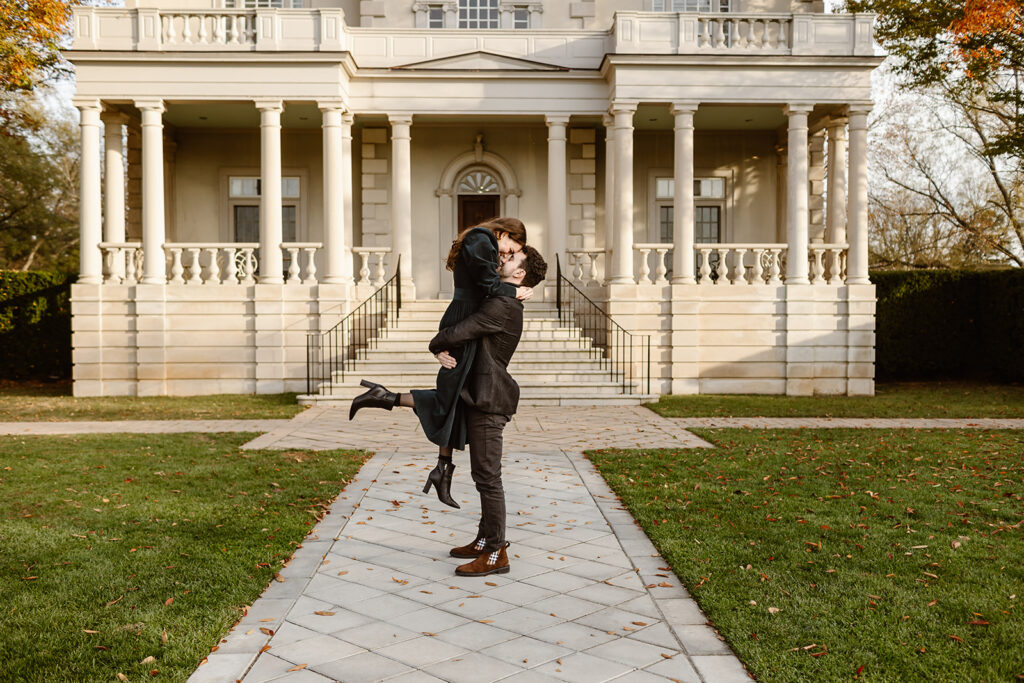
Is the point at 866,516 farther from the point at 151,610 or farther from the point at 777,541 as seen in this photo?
the point at 151,610

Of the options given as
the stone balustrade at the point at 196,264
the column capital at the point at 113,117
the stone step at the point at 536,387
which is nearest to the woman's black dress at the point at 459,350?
the stone step at the point at 536,387

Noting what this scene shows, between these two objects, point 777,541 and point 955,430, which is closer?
point 777,541

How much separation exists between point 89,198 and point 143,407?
5.29 meters

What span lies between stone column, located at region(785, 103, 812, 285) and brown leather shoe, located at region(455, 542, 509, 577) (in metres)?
13.8

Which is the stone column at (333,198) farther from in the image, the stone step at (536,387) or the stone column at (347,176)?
the stone step at (536,387)

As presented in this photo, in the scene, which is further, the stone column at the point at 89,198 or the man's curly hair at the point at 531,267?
the stone column at the point at 89,198

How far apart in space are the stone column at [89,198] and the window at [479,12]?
9.05m

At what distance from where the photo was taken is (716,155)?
20.7m

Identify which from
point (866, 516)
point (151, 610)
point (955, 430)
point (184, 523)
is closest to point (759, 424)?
point (955, 430)

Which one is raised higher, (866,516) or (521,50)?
(521,50)

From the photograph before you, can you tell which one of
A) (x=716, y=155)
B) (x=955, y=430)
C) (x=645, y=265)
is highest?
(x=716, y=155)

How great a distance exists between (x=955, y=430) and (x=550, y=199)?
9.88 m

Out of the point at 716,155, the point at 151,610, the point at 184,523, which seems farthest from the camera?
the point at 716,155

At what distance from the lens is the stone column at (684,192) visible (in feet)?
55.7
